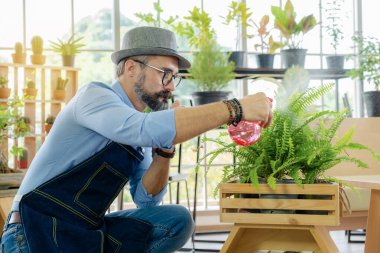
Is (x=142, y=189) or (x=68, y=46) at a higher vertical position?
(x=68, y=46)

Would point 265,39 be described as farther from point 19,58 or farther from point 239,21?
point 19,58

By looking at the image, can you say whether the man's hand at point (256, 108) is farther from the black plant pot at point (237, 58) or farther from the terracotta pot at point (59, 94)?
the terracotta pot at point (59, 94)

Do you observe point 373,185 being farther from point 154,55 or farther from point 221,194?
point 154,55

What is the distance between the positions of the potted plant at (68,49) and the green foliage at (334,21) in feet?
8.23

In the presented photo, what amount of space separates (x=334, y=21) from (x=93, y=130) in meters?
4.67

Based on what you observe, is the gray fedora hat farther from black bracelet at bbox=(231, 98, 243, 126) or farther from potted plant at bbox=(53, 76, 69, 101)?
potted plant at bbox=(53, 76, 69, 101)

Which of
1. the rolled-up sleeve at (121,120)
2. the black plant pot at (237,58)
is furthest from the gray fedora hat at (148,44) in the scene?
the black plant pot at (237,58)

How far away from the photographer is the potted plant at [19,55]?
5.92m

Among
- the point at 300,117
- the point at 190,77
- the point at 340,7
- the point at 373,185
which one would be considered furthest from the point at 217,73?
the point at 300,117

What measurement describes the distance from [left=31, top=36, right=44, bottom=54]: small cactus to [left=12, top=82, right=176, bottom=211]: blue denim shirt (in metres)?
3.83

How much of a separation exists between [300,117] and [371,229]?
3.94 feet

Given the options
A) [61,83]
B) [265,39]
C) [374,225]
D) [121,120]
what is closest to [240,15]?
[265,39]

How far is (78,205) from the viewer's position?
213 cm

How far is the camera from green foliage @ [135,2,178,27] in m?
5.64
